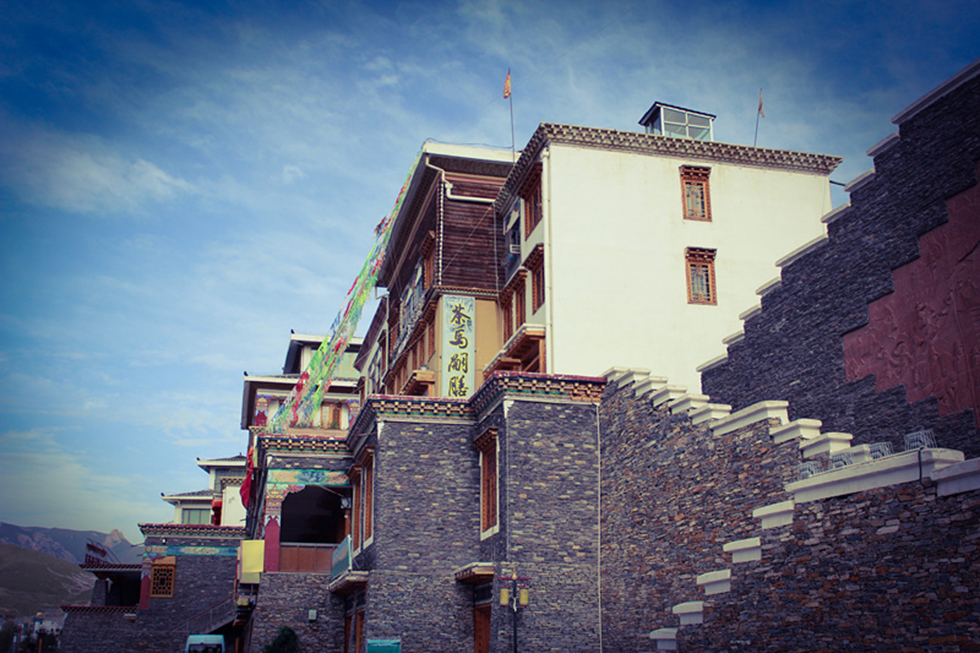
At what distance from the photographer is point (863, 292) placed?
18609 mm

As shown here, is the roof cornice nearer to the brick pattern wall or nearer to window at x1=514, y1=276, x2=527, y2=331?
window at x1=514, y1=276, x2=527, y2=331

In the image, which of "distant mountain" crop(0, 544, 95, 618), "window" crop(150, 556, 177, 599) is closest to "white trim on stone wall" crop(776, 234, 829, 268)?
"window" crop(150, 556, 177, 599)

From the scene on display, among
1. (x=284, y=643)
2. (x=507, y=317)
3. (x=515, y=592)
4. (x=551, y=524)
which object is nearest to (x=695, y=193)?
(x=507, y=317)

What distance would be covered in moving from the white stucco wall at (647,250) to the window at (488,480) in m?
3.15

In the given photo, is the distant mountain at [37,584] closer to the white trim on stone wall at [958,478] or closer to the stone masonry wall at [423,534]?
the stone masonry wall at [423,534]

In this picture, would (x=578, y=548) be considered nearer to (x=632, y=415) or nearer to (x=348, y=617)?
(x=632, y=415)

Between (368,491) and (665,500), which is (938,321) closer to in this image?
(665,500)

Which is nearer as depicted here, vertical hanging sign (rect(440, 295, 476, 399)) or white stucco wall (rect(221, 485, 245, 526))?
vertical hanging sign (rect(440, 295, 476, 399))

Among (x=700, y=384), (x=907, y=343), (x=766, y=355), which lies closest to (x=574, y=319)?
(x=700, y=384)

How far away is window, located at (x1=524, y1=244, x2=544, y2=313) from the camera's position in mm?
26167

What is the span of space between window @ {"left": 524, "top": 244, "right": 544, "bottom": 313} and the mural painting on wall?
10211 mm

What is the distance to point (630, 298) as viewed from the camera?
2566cm

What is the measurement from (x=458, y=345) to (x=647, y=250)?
7657 millimetres

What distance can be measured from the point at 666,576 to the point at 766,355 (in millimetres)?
6700
